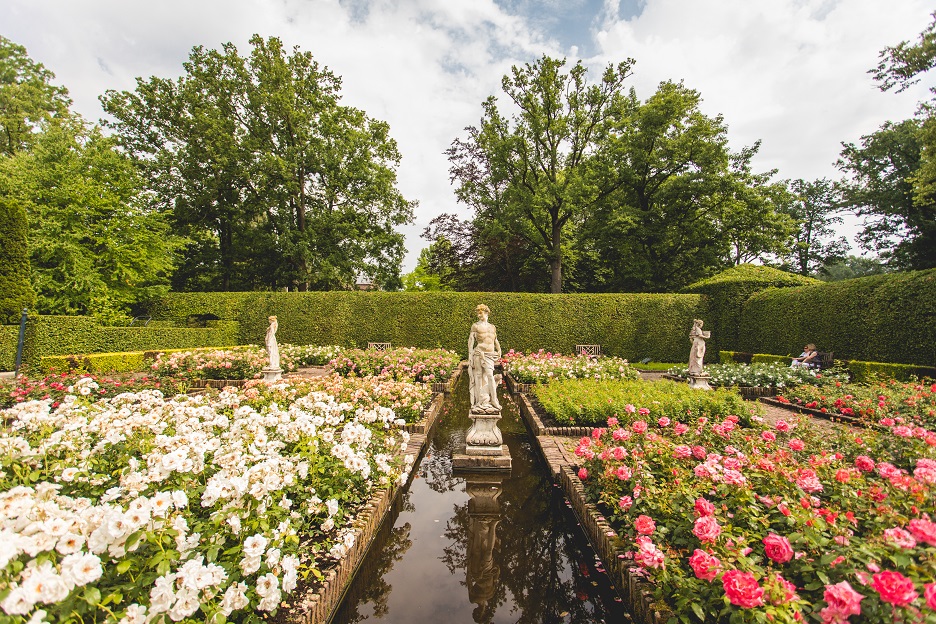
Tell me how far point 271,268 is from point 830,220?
41445mm

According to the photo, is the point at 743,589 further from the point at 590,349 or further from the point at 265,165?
the point at 265,165

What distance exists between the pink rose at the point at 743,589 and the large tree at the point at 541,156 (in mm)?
21522

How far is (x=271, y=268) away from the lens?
79.1 ft

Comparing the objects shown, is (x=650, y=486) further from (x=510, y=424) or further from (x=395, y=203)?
(x=395, y=203)

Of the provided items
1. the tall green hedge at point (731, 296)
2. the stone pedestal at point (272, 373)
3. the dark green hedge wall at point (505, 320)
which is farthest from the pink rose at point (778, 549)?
the tall green hedge at point (731, 296)

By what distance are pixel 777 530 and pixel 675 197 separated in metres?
22.6

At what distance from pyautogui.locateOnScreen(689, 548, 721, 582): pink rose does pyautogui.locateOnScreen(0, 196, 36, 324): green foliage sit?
54.5 feet

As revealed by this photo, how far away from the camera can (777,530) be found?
2.57 m

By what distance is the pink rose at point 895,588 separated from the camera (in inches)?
56.3

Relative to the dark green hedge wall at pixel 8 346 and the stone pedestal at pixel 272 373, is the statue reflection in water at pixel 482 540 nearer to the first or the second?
the stone pedestal at pixel 272 373

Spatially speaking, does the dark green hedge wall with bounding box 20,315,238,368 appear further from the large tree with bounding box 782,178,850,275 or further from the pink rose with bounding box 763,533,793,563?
the large tree with bounding box 782,178,850,275

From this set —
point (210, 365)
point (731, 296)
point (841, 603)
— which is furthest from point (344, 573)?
point (731, 296)

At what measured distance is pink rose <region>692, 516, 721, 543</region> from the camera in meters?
2.13

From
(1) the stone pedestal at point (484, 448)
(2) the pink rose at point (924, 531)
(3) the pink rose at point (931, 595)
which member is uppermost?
(2) the pink rose at point (924, 531)
